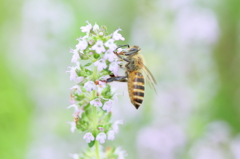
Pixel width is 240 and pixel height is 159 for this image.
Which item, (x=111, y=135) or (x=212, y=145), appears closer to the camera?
(x=111, y=135)

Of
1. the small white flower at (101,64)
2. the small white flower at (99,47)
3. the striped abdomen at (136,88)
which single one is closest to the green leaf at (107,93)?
the small white flower at (101,64)

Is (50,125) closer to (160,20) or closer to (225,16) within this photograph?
(160,20)

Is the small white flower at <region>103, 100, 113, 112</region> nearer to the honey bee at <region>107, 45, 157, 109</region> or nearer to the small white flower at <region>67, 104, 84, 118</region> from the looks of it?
the small white flower at <region>67, 104, 84, 118</region>

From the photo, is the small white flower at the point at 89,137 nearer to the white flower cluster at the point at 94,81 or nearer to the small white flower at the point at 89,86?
the white flower cluster at the point at 94,81

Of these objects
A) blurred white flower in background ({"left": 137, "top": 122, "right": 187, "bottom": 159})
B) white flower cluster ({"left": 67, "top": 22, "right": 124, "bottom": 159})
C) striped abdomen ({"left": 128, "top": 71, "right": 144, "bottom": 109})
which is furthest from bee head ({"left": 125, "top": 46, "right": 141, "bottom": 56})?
blurred white flower in background ({"left": 137, "top": 122, "right": 187, "bottom": 159})

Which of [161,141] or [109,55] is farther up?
[161,141]

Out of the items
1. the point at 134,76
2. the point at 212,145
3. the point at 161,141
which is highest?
the point at 161,141

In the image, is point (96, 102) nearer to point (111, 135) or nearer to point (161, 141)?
point (111, 135)

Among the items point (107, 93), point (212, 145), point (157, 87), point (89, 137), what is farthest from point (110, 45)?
point (157, 87)
